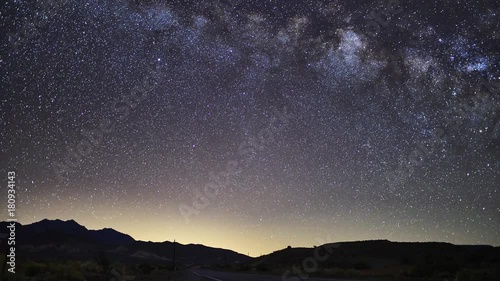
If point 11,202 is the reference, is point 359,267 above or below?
below

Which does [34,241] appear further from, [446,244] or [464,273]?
[464,273]

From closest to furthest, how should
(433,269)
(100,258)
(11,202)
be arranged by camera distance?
(11,202) → (433,269) → (100,258)

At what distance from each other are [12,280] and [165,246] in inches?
7192

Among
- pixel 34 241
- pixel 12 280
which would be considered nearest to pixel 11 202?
pixel 12 280

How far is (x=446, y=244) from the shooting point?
95.5m

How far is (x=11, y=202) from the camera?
1317 centimetres

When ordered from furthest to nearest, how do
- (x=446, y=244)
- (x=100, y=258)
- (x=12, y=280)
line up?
(x=446, y=244) → (x=100, y=258) → (x=12, y=280)

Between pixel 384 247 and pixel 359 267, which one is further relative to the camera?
pixel 384 247

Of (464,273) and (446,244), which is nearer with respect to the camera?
A: (464,273)

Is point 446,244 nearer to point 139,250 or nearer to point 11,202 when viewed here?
point 11,202

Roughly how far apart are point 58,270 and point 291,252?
98465mm

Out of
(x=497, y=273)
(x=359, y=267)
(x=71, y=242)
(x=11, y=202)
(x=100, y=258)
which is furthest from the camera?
(x=71, y=242)

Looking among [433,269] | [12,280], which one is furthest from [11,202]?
[433,269]

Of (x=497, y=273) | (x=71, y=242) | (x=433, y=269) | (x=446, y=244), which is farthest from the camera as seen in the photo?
(x=71, y=242)
